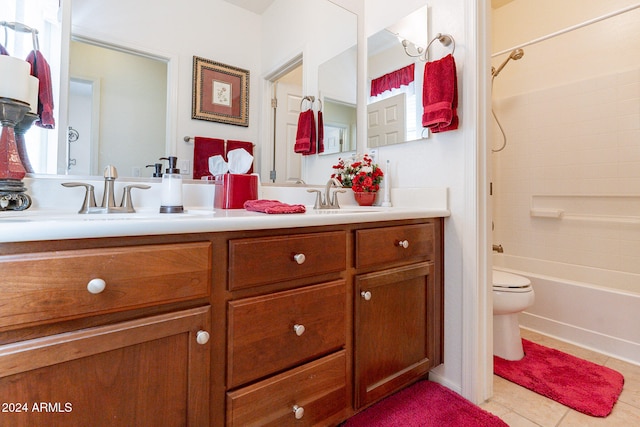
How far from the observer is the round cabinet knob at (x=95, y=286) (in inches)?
24.7

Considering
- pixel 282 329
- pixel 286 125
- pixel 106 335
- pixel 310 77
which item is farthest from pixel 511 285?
pixel 106 335

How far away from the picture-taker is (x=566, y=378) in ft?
5.03

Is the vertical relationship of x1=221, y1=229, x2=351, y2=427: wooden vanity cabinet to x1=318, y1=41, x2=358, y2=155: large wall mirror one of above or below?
below

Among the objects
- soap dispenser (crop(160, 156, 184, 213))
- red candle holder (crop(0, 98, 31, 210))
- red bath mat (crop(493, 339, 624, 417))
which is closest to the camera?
red candle holder (crop(0, 98, 31, 210))

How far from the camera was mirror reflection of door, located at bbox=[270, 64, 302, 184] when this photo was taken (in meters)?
1.61

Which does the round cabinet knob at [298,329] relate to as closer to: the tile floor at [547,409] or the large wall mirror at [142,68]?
the large wall mirror at [142,68]

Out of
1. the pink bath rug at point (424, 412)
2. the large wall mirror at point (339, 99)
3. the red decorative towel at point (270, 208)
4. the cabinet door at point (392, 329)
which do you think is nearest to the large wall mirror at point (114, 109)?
the red decorative towel at point (270, 208)

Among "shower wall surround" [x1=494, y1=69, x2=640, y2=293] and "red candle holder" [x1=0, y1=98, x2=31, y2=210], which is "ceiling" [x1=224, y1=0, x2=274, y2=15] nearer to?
"red candle holder" [x1=0, y1=98, x2=31, y2=210]

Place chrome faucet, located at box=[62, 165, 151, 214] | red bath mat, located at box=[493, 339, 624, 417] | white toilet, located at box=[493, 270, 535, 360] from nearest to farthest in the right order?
1. chrome faucet, located at box=[62, 165, 151, 214]
2. red bath mat, located at box=[493, 339, 624, 417]
3. white toilet, located at box=[493, 270, 535, 360]

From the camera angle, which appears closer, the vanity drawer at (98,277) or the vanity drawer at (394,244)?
the vanity drawer at (98,277)

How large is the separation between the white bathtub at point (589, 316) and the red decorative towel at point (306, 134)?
5.93 feet

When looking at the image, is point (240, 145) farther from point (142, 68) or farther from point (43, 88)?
point (43, 88)

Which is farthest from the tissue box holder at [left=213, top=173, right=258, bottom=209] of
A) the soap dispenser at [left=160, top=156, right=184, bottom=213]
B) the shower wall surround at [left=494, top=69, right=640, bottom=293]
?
the shower wall surround at [left=494, top=69, right=640, bottom=293]

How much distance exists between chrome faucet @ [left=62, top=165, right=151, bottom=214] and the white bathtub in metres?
2.44
